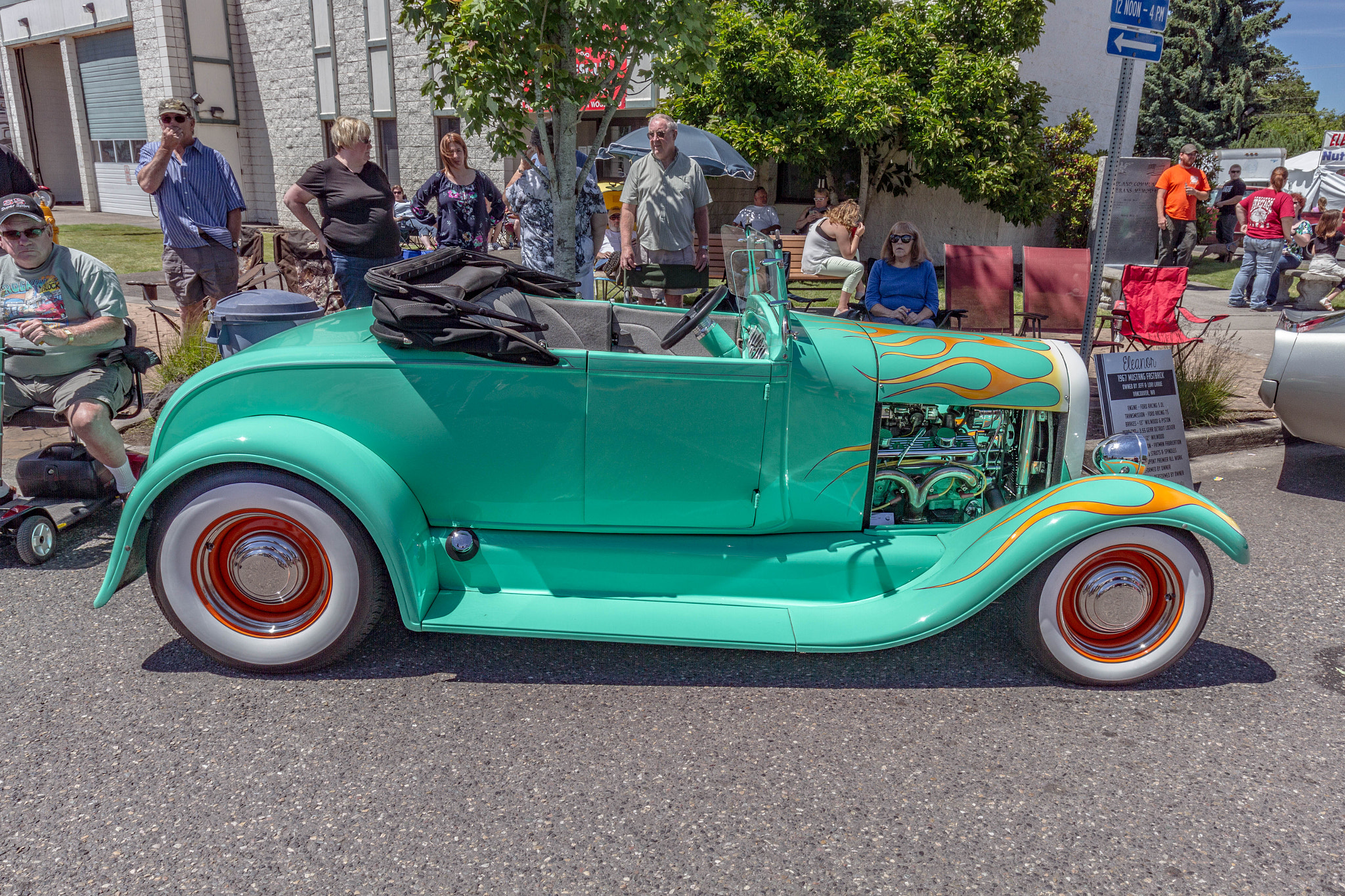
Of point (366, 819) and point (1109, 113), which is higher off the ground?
point (1109, 113)

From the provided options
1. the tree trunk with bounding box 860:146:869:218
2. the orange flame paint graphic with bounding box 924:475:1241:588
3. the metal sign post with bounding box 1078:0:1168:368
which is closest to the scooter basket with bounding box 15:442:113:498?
the orange flame paint graphic with bounding box 924:475:1241:588

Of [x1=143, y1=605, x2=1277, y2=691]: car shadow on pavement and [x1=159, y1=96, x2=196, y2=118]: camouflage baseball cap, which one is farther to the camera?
[x1=159, y1=96, x2=196, y2=118]: camouflage baseball cap

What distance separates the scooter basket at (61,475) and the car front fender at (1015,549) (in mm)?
3334

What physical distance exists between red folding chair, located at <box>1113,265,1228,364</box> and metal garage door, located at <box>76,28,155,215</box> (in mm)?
22737

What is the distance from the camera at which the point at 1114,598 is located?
2.95 meters

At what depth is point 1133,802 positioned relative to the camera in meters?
2.48

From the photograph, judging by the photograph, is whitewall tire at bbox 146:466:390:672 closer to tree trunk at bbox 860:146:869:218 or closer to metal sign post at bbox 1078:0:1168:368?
metal sign post at bbox 1078:0:1168:368

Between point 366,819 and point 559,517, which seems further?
point 559,517

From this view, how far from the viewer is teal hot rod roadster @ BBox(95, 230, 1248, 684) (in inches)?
114

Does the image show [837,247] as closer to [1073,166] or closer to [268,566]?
[1073,166]

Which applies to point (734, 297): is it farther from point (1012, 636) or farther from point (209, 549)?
point (209, 549)

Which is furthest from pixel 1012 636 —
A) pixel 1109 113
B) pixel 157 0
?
pixel 157 0

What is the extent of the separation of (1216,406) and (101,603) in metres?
6.61

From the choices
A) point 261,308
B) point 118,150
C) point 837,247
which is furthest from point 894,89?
point 118,150
